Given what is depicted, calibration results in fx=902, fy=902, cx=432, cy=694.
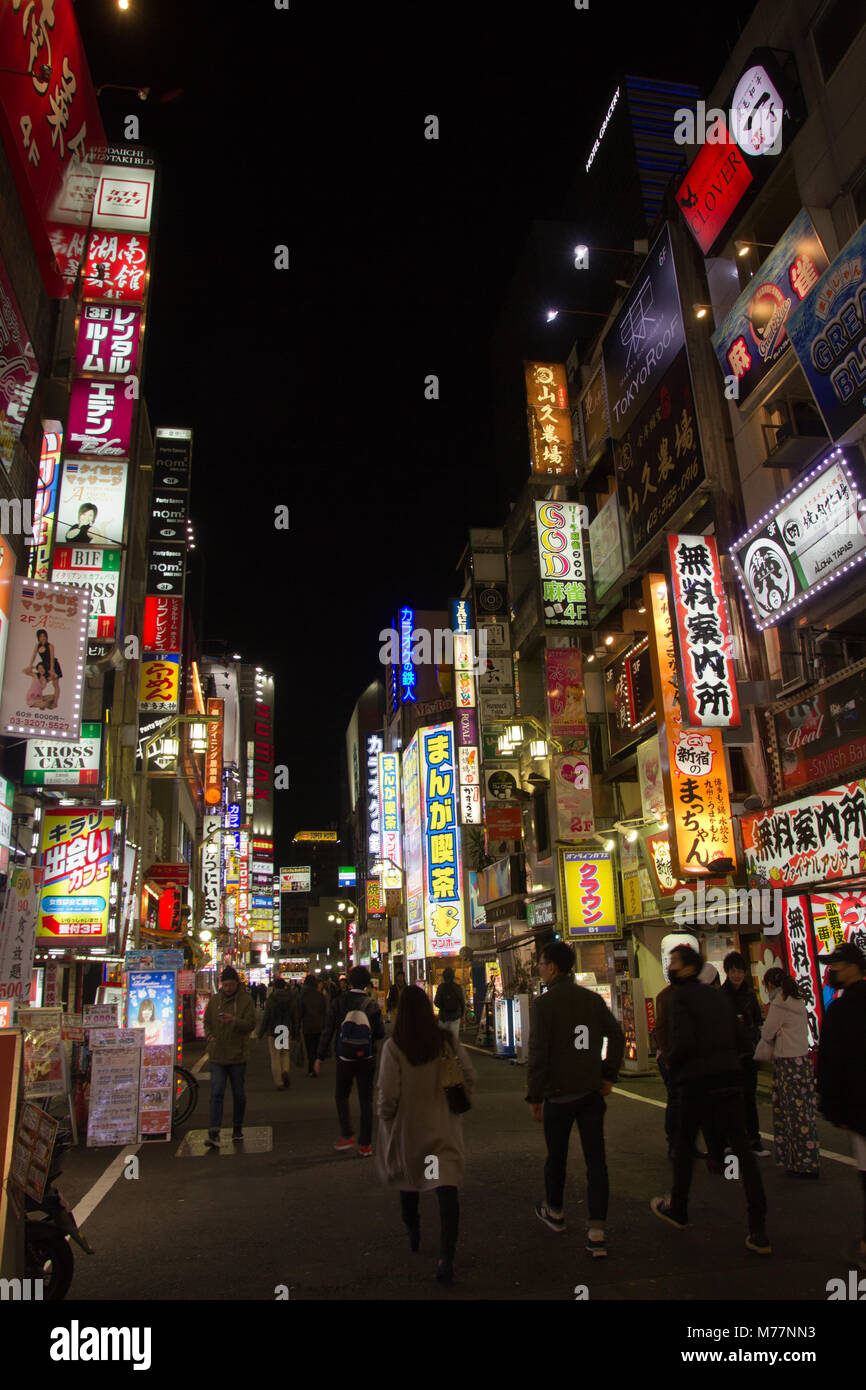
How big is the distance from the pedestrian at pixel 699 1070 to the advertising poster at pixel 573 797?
14497mm

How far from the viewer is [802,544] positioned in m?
11.7

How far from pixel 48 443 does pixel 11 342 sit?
2113 mm

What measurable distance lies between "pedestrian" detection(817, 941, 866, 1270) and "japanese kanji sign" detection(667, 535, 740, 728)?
8.64 meters

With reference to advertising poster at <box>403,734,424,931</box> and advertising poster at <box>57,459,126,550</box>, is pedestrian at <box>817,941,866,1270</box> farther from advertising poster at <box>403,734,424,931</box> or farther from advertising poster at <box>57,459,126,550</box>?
advertising poster at <box>403,734,424,931</box>

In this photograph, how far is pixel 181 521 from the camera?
27.8 metres

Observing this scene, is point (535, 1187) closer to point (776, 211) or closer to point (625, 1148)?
point (625, 1148)

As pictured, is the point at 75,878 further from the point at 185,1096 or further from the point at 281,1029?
the point at 185,1096

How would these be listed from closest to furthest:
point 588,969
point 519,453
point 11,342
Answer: point 11,342 < point 588,969 < point 519,453

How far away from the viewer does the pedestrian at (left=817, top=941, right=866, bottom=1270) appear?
510cm

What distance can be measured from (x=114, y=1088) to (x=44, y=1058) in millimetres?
3942

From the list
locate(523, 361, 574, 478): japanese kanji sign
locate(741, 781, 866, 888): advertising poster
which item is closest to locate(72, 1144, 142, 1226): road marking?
locate(741, 781, 866, 888): advertising poster

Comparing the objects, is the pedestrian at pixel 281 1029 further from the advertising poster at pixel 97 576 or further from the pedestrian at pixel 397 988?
the advertising poster at pixel 97 576

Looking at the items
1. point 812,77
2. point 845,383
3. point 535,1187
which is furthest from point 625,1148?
→ point 812,77

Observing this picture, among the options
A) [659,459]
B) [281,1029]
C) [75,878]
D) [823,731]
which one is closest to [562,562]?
[659,459]
